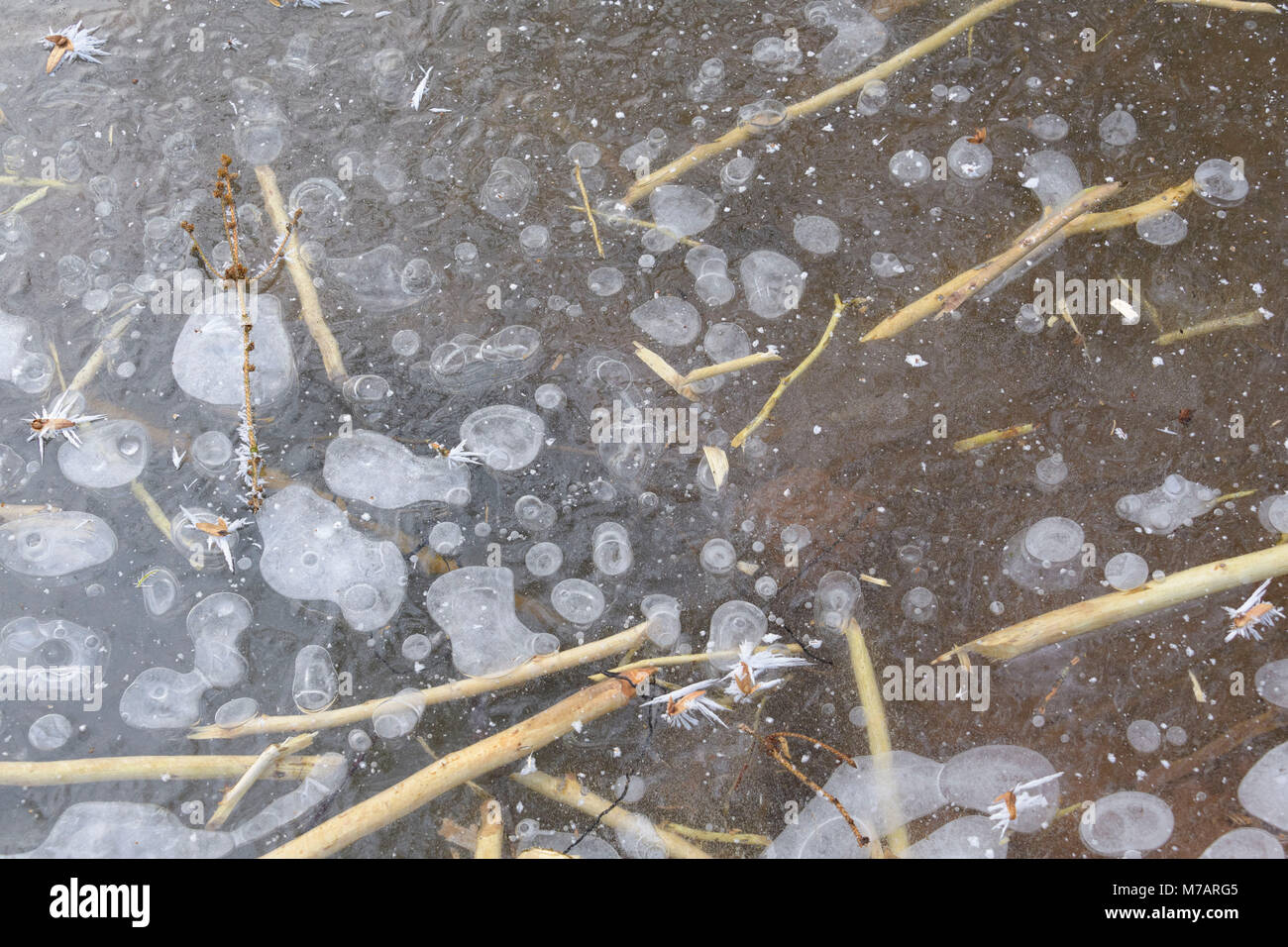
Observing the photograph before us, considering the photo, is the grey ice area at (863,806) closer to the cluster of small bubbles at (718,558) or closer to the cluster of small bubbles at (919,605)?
the cluster of small bubbles at (919,605)

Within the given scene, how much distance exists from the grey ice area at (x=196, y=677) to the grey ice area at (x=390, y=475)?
0.55m

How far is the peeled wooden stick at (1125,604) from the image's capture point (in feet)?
9.73

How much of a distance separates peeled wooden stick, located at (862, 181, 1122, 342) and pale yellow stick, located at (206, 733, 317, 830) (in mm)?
2373

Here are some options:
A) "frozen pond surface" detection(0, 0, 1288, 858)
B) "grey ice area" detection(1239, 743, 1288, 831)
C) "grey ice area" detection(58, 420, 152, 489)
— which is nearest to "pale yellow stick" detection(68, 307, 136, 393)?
"frozen pond surface" detection(0, 0, 1288, 858)

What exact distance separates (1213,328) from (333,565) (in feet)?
10.5

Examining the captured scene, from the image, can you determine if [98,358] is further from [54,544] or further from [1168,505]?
[1168,505]

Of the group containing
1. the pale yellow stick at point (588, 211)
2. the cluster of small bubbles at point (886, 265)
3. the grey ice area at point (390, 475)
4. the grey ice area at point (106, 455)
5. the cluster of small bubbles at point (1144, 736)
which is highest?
the pale yellow stick at point (588, 211)

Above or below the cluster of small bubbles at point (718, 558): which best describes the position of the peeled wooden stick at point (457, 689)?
below

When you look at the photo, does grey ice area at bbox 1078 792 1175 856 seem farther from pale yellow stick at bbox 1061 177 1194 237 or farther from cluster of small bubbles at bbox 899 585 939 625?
pale yellow stick at bbox 1061 177 1194 237

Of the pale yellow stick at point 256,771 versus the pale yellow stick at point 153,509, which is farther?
the pale yellow stick at point 153,509

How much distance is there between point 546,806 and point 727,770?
0.59 meters

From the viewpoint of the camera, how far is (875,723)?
2.93m

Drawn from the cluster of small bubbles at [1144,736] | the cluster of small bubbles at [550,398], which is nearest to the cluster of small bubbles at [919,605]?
the cluster of small bubbles at [1144,736]

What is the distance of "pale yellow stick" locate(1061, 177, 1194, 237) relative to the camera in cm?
330
